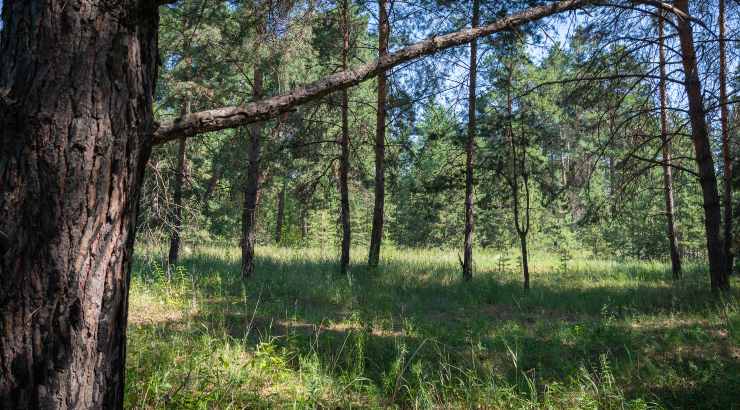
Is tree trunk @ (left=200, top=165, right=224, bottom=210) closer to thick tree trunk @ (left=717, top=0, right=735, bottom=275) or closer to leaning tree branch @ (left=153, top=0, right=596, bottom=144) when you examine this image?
leaning tree branch @ (left=153, top=0, right=596, bottom=144)

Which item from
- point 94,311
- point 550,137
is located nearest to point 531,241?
point 550,137

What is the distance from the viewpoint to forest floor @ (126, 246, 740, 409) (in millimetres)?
3744

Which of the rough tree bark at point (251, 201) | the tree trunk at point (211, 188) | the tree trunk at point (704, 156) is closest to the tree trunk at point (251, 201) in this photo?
the rough tree bark at point (251, 201)

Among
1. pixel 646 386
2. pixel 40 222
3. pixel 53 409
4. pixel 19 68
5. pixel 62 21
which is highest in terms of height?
pixel 62 21

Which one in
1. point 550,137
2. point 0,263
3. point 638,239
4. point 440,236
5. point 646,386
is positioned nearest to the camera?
point 0,263

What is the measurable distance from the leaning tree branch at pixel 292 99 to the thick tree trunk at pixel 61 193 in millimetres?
261

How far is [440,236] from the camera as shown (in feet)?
116

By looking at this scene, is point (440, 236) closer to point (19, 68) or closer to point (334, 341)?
point (334, 341)

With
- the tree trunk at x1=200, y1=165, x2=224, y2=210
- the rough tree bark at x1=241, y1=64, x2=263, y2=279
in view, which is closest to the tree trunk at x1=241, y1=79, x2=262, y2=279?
the rough tree bark at x1=241, y1=64, x2=263, y2=279

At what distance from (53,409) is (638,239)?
35278 millimetres

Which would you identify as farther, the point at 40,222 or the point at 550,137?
the point at 550,137

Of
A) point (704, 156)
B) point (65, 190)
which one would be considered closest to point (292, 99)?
point (65, 190)

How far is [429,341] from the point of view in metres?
6.03

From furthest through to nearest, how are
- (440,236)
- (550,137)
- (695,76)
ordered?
(440,236) → (550,137) → (695,76)
